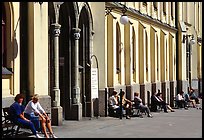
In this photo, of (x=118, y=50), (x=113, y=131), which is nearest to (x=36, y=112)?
(x=113, y=131)

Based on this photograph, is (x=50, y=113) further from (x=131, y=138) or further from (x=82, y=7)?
(x=82, y=7)

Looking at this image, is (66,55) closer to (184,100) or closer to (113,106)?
(113,106)

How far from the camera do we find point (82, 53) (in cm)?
2323

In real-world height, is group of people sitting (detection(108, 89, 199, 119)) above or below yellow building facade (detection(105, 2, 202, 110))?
below

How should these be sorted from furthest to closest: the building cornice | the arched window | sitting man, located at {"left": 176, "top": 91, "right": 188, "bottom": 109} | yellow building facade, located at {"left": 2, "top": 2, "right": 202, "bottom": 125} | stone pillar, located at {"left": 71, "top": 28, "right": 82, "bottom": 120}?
sitting man, located at {"left": 176, "top": 91, "right": 188, "bottom": 109} < the arched window < the building cornice < stone pillar, located at {"left": 71, "top": 28, "right": 82, "bottom": 120} < yellow building facade, located at {"left": 2, "top": 2, "right": 202, "bottom": 125}

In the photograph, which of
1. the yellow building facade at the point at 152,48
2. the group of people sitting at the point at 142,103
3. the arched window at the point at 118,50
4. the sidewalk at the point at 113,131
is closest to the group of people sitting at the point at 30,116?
the sidewalk at the point at 113,131

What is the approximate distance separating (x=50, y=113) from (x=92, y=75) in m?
5.11

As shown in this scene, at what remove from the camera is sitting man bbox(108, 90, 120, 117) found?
2409cm

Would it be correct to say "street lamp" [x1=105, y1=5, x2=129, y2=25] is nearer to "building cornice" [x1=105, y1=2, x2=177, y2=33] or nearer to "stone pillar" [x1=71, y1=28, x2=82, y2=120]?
"building cornice" [x1=105, y1=2, x2=177, y2=33]

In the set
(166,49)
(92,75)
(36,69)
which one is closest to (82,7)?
(92,75)

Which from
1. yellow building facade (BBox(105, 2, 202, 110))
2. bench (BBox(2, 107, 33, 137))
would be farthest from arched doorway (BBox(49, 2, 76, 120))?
bench (BBox(2, 107, 33, 137))

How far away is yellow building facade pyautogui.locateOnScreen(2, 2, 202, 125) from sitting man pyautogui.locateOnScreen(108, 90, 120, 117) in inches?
17.0

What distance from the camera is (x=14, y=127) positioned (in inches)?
624

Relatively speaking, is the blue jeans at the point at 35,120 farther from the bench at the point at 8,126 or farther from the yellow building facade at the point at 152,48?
the yellow building facade at the point at 152,48
